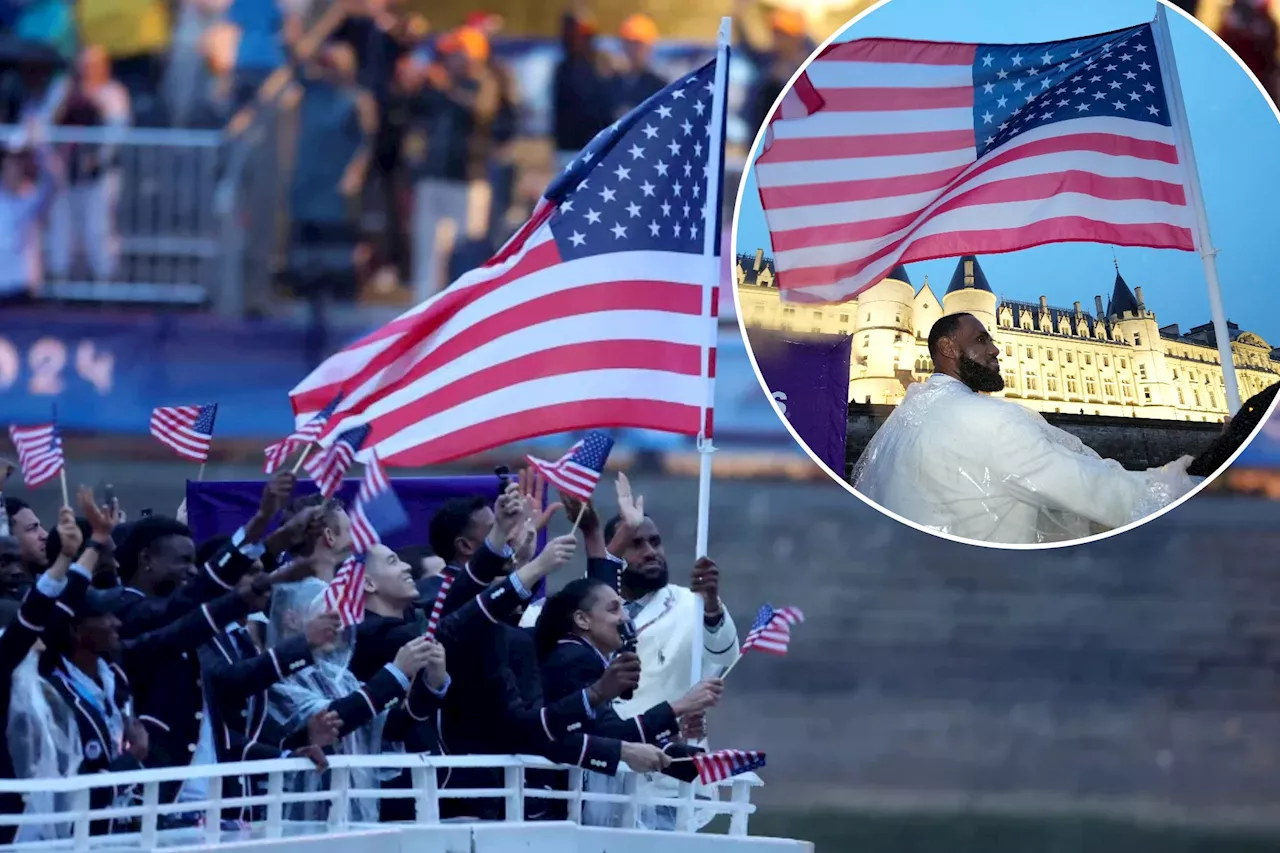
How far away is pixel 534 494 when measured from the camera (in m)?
8.09

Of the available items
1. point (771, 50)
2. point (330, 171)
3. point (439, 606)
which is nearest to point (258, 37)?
point (330, 171)

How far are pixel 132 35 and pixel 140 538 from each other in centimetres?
938

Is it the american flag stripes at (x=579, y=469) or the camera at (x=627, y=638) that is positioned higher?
the american flag stripes at (x=579, y=469)

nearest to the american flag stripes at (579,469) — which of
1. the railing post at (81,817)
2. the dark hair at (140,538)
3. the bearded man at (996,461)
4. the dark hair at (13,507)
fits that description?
the dark hair at (140,538)

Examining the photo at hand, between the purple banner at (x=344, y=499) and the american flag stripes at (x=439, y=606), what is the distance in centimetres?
74

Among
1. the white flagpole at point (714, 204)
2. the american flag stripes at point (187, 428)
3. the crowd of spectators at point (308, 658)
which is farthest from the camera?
the american flag stripes at point (187, 428)

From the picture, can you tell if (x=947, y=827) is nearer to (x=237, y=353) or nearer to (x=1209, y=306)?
(x=237, y=353)

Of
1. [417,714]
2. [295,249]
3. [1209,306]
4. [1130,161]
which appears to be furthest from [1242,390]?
[295,249]

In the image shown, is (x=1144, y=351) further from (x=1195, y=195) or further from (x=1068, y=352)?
(x=1195, y=195)

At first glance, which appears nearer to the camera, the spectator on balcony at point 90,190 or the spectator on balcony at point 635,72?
the spectator on balcony at point 90,190

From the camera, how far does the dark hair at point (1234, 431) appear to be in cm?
548

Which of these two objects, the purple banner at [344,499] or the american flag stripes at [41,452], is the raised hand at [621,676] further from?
the american flag stripes at [41,452]

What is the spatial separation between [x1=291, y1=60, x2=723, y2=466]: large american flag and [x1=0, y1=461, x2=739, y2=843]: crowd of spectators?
Result: 10.7 inches

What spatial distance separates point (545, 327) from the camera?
320 inches
